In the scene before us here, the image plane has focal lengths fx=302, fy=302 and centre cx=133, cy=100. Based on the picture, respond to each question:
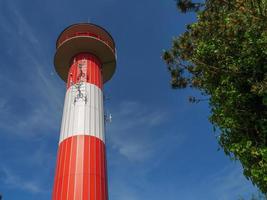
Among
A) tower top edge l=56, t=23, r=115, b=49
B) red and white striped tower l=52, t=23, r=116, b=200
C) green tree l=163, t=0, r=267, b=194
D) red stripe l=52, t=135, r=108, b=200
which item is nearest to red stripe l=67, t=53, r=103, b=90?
red and white striped tower l=52, t=23, r=116, b=200

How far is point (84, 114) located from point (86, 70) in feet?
12.6

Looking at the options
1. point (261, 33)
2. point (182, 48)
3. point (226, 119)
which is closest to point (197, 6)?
point (182, 48)

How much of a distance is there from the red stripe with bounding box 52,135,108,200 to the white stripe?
433 millimetres

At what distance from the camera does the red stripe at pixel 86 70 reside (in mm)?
19594

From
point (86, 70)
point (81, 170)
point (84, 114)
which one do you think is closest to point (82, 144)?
point (81, 170)

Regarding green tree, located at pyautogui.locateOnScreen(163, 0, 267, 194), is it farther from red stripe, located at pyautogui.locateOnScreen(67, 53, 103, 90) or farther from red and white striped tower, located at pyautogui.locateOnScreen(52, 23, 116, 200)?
→ red stripe, located at pyautogui.locateOnScreen(67, 53, 103, 90)

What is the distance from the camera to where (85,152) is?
16172 millimetres

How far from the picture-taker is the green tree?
28.3ft

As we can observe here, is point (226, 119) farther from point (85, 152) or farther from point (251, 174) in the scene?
point (85, 152)

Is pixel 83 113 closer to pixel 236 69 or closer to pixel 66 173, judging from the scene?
pixel 66 173

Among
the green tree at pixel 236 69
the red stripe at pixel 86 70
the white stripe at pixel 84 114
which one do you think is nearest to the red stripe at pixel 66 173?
the white stripe at pixel 84 114

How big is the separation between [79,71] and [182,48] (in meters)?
10.5

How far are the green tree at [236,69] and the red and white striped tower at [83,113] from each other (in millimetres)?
7679

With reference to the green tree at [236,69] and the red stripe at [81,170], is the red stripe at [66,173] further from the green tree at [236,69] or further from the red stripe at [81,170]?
the green tree at [236,69]
